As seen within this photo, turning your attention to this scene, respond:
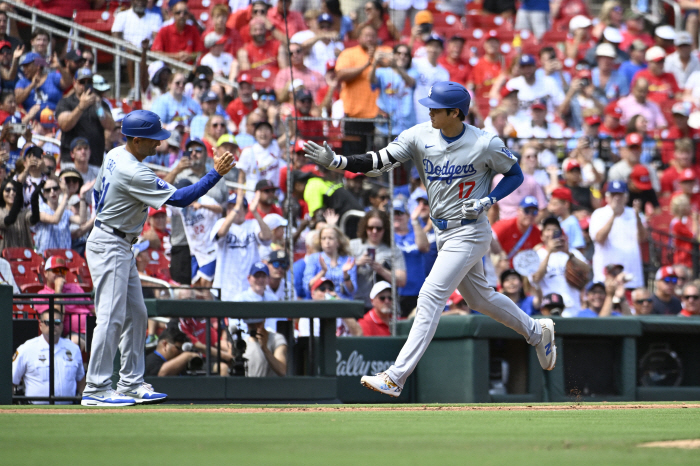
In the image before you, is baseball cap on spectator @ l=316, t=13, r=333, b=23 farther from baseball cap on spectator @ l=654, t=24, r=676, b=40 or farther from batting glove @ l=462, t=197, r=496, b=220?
batting glove @ l=462, t=197, r=496, b=220

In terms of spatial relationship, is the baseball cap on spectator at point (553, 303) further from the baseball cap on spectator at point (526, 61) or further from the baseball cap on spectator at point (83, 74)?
the baseball cap on spectator at point (83, 74)

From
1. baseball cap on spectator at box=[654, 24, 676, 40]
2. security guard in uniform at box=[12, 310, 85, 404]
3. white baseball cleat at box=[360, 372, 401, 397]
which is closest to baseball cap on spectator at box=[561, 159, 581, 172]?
baseball cap on spectator at box=[654, 24, 676, 40]

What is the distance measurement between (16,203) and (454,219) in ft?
17.9

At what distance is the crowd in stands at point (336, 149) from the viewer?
1111 cm

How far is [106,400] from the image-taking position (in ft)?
23.9

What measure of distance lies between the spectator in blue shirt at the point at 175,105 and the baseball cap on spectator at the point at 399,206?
3.00 meters

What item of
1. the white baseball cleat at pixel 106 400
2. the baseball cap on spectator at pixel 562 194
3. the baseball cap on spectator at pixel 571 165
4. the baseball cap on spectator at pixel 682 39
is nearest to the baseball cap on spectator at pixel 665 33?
the baseball cap on spectator at pixel 682 39

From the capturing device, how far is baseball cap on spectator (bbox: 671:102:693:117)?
52.1 ft

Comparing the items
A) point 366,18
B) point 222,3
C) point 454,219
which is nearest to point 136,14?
point 222,3

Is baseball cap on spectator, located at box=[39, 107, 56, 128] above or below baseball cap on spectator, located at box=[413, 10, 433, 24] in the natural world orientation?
below

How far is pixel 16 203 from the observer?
10648 millimetres

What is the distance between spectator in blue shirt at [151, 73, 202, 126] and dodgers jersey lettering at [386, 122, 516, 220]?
21.1 ft

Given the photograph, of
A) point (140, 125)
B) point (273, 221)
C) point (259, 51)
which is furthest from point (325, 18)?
point (140, 125)

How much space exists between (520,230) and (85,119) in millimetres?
5507
